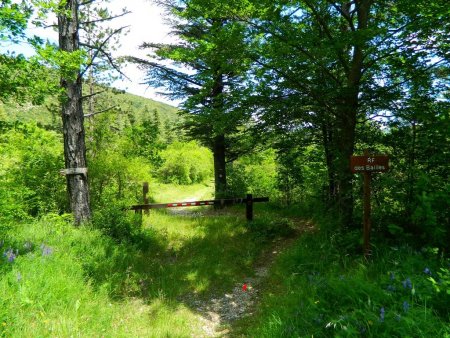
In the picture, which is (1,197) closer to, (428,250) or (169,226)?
(169,226)

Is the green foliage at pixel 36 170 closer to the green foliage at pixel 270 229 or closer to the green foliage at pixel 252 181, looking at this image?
the green foliage at pixel 270 229

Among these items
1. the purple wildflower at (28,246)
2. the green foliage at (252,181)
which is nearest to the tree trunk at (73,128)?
the purple wildflower at (28,246)

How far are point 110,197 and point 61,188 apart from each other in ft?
4.69

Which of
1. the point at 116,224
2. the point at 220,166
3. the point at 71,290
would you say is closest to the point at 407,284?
the point at 71,290

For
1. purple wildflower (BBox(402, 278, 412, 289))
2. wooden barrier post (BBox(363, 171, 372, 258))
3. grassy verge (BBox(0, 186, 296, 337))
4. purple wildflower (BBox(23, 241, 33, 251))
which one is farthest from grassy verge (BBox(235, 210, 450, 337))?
purple wildflower (BBox(23, 241, 33, 251))

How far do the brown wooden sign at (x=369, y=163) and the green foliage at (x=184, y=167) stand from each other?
24796mm

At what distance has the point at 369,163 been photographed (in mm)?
4586

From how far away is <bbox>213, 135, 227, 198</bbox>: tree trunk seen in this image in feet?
44.3

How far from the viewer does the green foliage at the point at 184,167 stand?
100 feet

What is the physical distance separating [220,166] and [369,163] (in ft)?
31.4

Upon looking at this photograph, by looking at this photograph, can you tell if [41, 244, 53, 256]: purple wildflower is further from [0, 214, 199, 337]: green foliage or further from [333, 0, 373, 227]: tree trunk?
[333, 0, 373, 227]: tree trunk

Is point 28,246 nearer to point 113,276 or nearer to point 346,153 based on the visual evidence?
point 113,276

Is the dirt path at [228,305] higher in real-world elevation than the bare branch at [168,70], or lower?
lower

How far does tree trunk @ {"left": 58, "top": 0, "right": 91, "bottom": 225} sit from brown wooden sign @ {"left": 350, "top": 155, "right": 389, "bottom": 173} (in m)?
6.20
